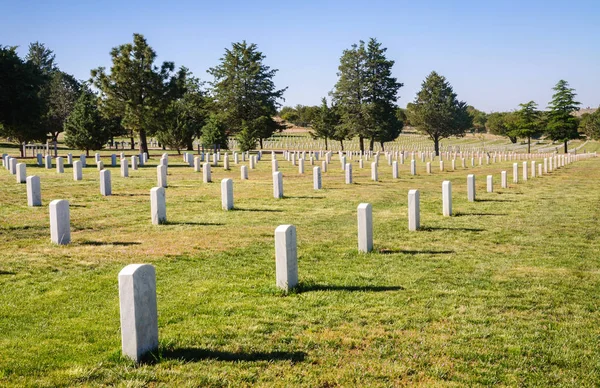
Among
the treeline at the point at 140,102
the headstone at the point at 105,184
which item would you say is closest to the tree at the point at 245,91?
the treeline at the point at 140,102

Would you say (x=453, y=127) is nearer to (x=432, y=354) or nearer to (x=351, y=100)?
(x=351, y=100)

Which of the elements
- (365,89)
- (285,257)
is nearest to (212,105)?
(365,89)

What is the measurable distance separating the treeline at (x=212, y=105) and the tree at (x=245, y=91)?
0.43 feet

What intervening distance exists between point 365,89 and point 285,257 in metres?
65.1

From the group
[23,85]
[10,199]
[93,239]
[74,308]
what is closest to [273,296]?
[74,308]

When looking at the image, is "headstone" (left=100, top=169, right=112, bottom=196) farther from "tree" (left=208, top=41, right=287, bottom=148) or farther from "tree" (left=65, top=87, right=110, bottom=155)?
"tree" (left=208, top=41, right=287, bottom=148)

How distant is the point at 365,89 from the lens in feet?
233

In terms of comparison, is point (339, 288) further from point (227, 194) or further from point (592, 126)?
point (592, 126)

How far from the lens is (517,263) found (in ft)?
32.6

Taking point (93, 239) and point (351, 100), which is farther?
point (351, 100)

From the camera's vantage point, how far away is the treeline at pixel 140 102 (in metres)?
38.4

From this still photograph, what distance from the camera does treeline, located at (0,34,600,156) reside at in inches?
2042

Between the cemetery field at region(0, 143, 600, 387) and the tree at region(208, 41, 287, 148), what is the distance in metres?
58.5

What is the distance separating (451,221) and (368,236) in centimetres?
526
